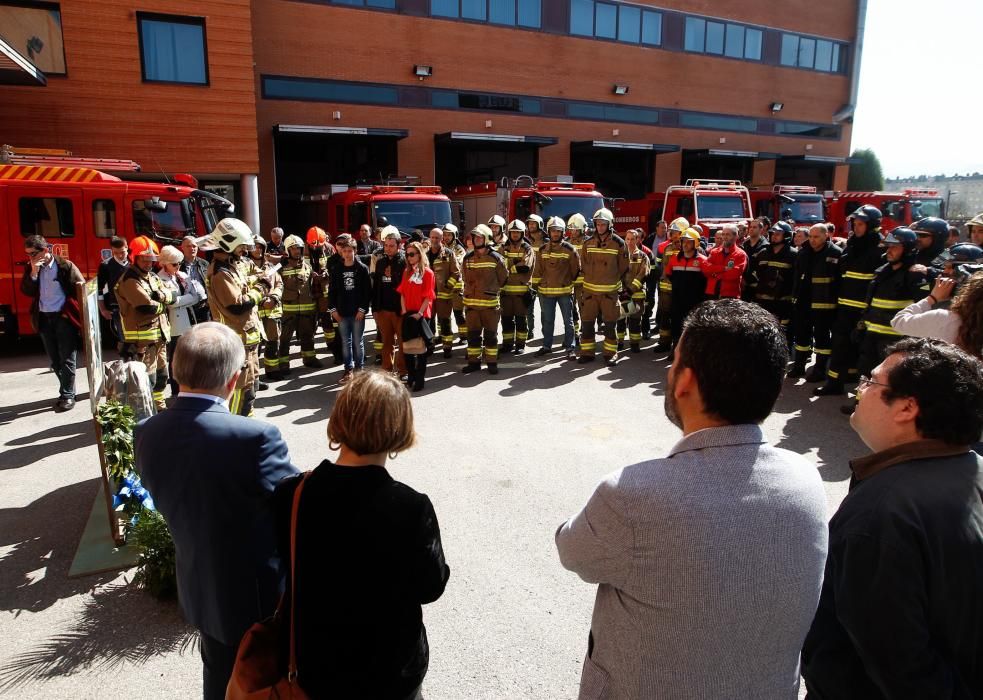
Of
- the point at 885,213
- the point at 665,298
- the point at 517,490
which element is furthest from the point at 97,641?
the point at 885,213

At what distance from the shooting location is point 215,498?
6.82 feet

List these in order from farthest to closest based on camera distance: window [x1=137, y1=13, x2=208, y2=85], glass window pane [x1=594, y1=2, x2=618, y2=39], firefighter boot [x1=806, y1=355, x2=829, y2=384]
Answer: glass window pane [x1=594, y1=2, x2=618, y2=39]
window [x1=137, y1=13, x2=208, y2=85]
firefighter boot [x1=806, y1=355, x2=829, y2=384]

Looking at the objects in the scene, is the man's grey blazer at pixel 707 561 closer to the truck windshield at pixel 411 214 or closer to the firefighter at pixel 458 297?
the firefighter at pixel 458 297

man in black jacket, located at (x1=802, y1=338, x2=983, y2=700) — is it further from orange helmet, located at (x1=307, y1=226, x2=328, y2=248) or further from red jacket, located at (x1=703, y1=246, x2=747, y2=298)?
orange helmet, located at (x1=307, y1=226, x2=328, y2=248)

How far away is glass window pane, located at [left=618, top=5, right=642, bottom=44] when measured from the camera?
24.7 m

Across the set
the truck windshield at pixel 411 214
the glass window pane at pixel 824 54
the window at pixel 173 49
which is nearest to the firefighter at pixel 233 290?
the truck windshield at pixel 411 214

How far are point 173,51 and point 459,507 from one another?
15.8 m

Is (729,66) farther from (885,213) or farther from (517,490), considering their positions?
(517,490)

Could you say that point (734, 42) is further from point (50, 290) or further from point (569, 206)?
point (50, 290)

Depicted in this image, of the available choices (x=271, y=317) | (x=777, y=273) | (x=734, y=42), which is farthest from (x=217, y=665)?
(x=734, y=42)

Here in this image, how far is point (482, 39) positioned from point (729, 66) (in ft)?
38.6

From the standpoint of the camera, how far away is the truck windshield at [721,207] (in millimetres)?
15578

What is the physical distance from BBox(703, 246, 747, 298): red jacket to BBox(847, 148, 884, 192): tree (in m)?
29.0

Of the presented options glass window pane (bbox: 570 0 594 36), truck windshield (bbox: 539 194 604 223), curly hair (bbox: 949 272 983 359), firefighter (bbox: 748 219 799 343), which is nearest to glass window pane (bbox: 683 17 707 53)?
glass window pane (bbox: 570 0 594 36)
